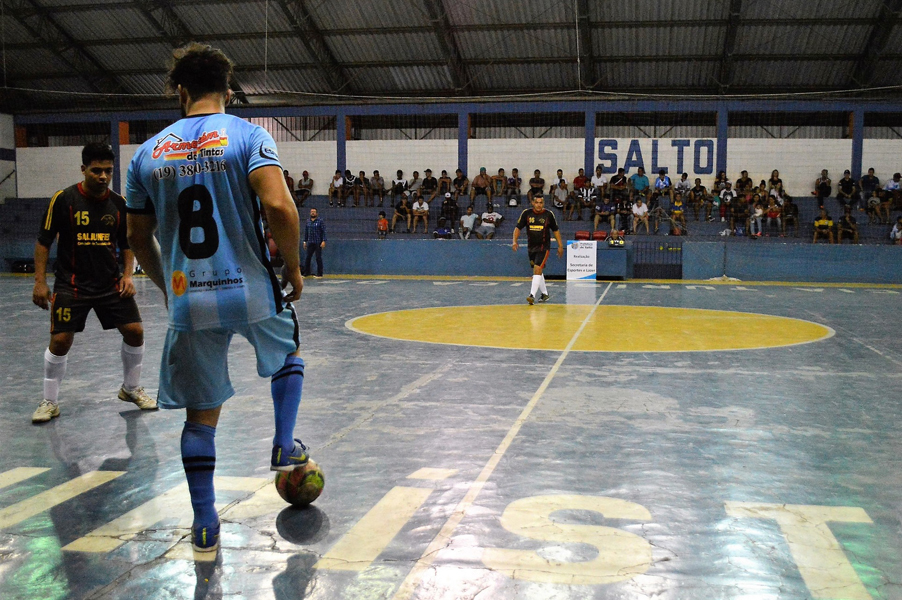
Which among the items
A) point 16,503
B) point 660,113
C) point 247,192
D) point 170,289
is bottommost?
point 16,503

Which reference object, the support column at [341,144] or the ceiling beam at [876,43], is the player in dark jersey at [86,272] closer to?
the support column at [341,144]

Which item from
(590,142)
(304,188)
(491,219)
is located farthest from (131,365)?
(590,142)

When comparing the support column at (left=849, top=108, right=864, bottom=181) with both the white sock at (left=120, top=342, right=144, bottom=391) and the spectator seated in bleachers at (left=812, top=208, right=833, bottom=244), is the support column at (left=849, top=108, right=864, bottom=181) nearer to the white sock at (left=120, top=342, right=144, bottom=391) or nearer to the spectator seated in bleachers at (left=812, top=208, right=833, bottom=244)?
the spectator seated in bleachers at (left=812, top=208, right=833, bottom=244)

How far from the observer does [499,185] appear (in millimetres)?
30438

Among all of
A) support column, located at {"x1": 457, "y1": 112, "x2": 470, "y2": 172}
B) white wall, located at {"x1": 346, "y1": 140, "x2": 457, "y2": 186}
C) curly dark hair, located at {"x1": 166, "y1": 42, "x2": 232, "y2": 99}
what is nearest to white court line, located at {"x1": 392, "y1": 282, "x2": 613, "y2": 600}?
curly dark hair, located at {"x1": 166, "y1": 42, "x2": 232, "y2": 99}

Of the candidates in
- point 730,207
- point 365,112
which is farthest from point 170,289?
point 365,112

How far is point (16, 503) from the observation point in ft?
13.4

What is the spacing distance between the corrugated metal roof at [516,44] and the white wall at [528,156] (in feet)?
11.1

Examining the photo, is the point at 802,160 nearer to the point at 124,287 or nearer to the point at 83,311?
the point at 124,287

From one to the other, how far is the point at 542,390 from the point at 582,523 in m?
3.25

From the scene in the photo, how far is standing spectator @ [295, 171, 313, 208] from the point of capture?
31.6 metres

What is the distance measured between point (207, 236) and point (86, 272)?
3.32 metres

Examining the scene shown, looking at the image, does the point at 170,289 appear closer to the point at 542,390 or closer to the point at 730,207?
the point at 542,390

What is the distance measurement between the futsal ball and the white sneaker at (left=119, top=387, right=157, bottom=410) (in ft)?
9.36
